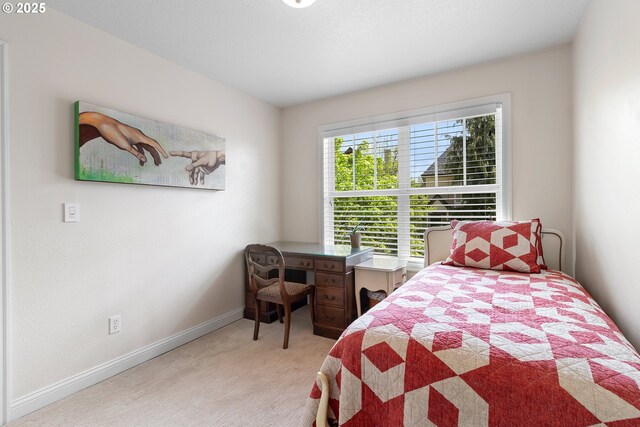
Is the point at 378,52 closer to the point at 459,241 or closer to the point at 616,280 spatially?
the point at 459,241

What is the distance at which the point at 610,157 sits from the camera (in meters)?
1.63

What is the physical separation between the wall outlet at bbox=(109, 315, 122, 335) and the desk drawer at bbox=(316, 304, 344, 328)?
157 centimetres

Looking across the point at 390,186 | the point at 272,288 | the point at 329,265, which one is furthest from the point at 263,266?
the point at 390,186

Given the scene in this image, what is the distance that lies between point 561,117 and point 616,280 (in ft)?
4.93

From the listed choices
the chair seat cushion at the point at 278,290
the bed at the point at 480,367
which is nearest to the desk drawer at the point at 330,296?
→ the chair seat cushion at the point at 278,290

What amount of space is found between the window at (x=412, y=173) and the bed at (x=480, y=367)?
147cm

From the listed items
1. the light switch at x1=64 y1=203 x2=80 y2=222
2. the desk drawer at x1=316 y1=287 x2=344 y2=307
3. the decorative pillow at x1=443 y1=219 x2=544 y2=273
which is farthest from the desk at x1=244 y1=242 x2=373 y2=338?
the light switch at x1=64 y1=203 x2=80 y2=222

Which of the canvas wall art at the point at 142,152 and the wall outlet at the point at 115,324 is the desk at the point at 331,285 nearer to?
the canvas wall art at the point at 142,152

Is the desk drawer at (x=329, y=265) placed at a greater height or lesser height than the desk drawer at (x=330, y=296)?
greater

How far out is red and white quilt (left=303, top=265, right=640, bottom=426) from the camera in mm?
→ 848

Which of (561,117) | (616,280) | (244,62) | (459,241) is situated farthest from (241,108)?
(616,280)

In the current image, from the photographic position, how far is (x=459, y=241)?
93.1 inches

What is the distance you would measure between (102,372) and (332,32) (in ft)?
9.41

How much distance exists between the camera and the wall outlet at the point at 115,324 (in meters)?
2.22
